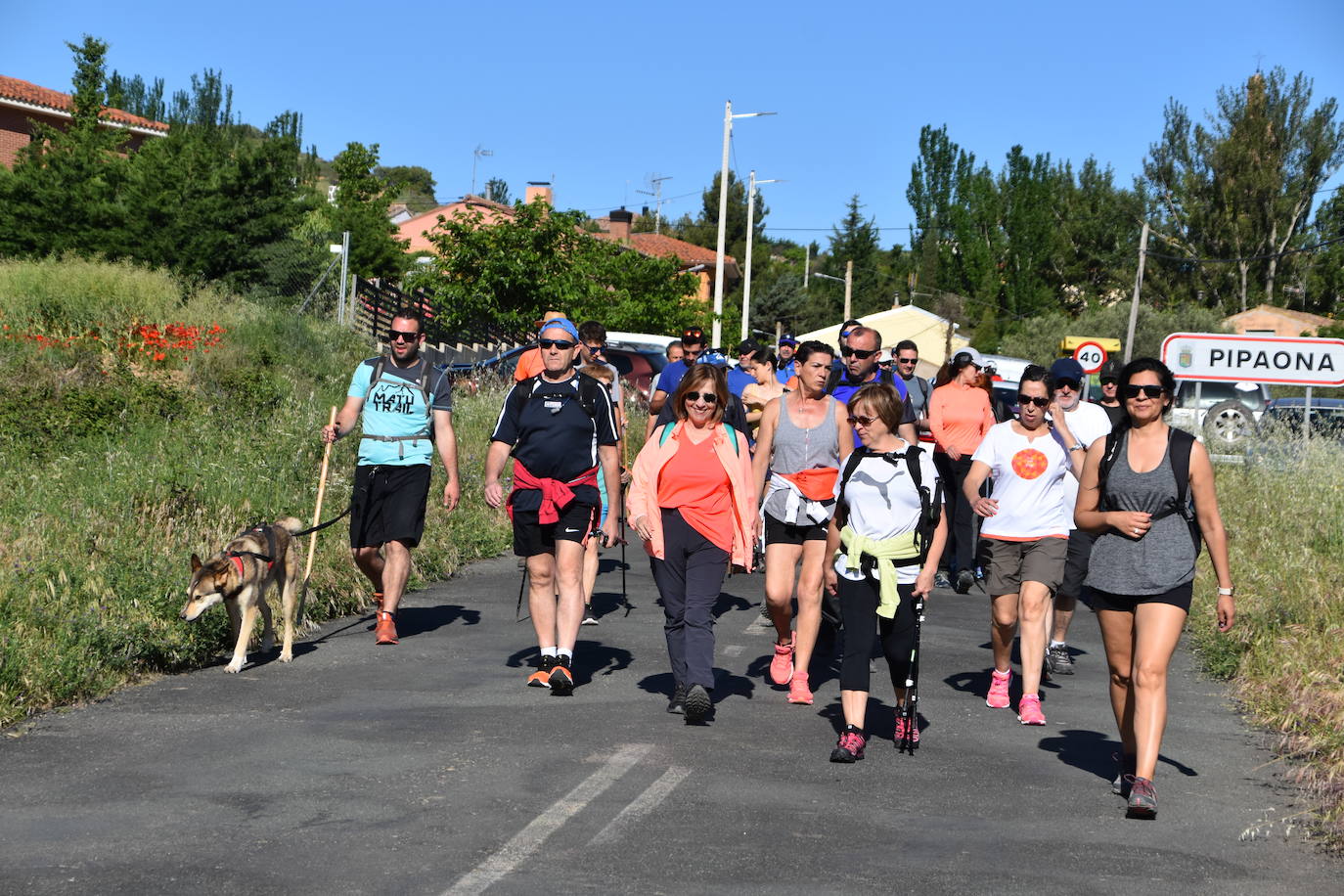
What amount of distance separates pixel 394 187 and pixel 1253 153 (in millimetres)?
39237

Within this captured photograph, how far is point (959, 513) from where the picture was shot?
494 inches

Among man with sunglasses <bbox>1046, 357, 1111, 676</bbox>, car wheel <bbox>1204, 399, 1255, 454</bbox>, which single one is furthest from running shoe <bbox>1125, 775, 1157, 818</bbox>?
car wheel <bbox>1204, 399, 1255, 454</bbox>

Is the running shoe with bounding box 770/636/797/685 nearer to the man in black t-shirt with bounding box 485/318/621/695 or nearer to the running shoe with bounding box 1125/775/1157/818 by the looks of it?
the man in black t-shirt with bounding box 485/318/621/695

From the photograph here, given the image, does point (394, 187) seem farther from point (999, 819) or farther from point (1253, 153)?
point (999, 819)

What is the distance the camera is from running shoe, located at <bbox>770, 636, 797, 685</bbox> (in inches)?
327

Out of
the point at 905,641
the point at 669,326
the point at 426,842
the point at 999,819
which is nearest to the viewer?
the point at 426,842

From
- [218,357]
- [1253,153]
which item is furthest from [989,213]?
[218,357]

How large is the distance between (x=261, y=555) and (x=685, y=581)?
8.08 ft

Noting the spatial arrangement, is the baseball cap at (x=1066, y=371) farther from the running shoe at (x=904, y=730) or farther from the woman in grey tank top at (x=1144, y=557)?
the running shoe at (x=904, y=730)

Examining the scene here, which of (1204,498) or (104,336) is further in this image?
(104,336)

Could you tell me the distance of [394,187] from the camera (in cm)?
6481

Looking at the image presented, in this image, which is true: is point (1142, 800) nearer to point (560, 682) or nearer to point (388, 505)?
point (560, 682)

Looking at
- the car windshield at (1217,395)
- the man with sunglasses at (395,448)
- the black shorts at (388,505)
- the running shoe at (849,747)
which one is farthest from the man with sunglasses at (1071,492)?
the car windshield at (1217,395)

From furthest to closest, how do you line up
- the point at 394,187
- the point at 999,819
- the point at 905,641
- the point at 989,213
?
1. the point at 989,213
2. the point at 394,187
3. the point at 905,641
4. the point at 999,819
